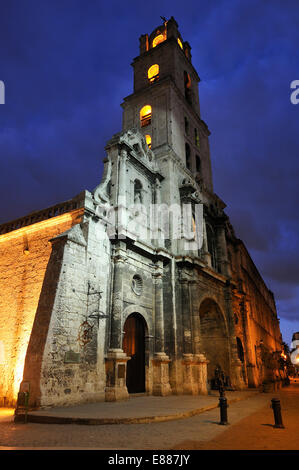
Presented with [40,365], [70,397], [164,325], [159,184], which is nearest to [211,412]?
[70,397]

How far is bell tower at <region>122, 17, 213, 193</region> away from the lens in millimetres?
20984

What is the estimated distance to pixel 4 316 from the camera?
12562 mm

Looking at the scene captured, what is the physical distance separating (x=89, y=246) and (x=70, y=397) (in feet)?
16.8

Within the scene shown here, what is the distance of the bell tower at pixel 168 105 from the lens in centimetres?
2098

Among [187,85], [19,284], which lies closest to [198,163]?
[187,85]

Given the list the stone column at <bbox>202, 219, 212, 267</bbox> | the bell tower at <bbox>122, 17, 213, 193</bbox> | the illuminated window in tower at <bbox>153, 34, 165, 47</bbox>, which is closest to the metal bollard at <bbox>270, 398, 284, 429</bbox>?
the stone column at <bbox>202, 219, 212, 267</bbox>

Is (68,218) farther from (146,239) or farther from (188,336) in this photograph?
(188,336)

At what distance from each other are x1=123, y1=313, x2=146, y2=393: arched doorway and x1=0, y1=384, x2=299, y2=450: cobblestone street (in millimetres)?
6350

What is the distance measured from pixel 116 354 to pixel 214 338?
10691mm

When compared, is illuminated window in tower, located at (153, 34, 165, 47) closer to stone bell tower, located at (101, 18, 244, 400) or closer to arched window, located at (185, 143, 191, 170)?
stone bell tower, located at (101, 18, 244, 400)

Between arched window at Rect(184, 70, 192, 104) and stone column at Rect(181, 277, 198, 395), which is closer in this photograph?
stone column at Rect(181, 277, 198, 395)

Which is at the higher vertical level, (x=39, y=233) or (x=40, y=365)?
(x=39, y=233)

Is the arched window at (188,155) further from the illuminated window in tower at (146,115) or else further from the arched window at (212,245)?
the arched window at (212,245)
